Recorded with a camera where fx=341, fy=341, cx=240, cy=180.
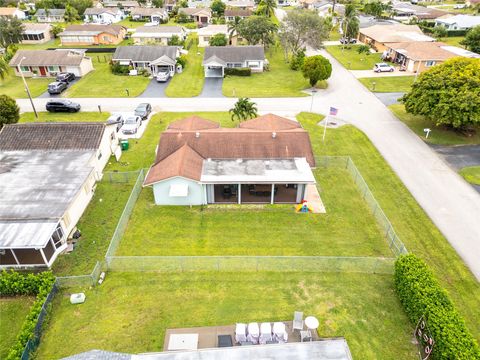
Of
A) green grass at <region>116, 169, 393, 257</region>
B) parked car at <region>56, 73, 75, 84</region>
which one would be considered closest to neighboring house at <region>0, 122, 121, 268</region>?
green grass at <region>116, 169, 393, 257</region>

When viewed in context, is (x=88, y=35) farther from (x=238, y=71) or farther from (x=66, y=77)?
(x=238, y=71)

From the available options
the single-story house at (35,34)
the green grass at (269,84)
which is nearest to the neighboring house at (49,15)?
the single-story house at (35,34)

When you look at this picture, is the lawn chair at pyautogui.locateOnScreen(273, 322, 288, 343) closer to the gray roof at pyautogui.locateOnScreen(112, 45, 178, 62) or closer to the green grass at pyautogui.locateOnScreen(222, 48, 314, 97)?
the green grass at pyautogui.locateOnScreen(222, 48, 314, 97)

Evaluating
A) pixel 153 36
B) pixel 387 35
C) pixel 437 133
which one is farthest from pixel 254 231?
pixel 387 35

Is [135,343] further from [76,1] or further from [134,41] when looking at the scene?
[76,1]

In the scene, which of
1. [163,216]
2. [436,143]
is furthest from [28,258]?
[436,143]
